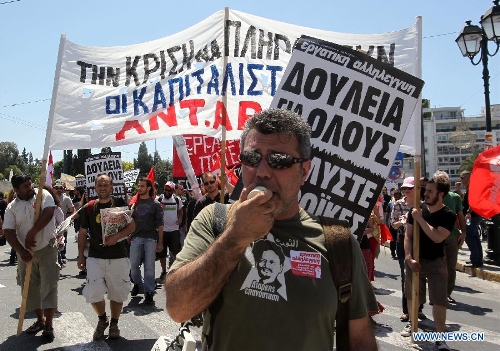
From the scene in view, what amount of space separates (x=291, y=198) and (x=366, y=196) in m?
1.67

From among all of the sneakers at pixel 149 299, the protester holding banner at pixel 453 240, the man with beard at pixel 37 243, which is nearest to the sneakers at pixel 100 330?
the man with beard at pixel 37 243

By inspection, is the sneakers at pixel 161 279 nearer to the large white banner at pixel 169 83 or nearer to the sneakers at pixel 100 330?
the sneakers at pixel 100 330

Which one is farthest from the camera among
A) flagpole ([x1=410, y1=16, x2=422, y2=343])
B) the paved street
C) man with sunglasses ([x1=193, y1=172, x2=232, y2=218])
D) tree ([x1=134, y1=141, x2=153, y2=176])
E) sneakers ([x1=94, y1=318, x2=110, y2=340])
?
tree ([x1=134, y1=141, x2=153, y2=176])

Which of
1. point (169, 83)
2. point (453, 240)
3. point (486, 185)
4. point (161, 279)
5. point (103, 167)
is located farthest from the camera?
point (103, 167)

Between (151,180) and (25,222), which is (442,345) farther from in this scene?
(151,180)

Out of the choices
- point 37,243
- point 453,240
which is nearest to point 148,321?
point 37,243

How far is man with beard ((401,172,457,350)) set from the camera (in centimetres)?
578

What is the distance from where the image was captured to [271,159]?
1986mm

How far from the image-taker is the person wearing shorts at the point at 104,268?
20.1ft

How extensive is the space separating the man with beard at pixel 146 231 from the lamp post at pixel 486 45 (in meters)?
7.41

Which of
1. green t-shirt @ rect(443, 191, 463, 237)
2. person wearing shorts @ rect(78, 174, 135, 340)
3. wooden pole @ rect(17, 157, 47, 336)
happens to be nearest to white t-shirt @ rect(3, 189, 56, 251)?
wooden pole @ rect(17, 157, 47, 336)

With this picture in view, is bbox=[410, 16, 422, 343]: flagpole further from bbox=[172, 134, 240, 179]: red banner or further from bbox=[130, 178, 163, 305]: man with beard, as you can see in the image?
bbox=[172, 134, 240, 179]: red banner

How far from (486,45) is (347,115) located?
31.6 feet

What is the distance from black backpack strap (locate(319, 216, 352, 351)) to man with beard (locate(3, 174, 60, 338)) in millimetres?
4876
